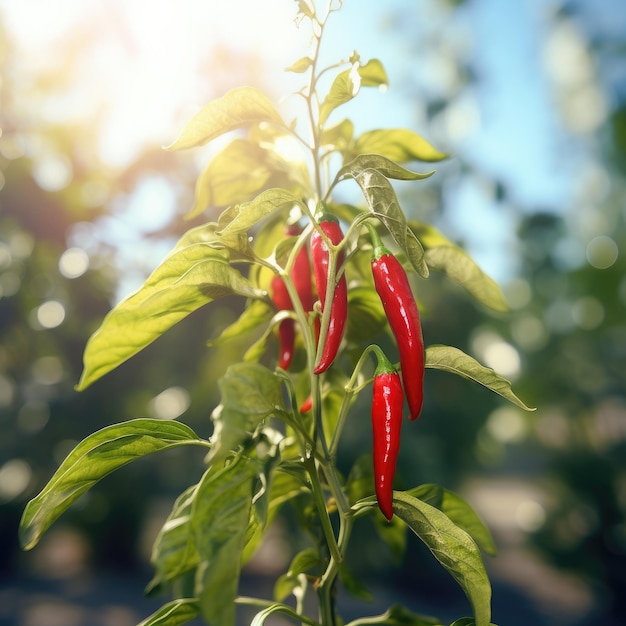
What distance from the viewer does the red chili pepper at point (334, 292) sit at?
58 cm

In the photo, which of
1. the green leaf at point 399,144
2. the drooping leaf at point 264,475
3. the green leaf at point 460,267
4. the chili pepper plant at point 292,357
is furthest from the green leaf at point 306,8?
the drooping leaf at point 264,475

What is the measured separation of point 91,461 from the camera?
60 cm

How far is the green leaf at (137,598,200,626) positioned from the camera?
0.65m

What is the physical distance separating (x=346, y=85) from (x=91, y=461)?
0.48 m

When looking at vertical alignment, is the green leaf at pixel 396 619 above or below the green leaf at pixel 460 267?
below

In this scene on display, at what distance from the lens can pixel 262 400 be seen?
0.49m

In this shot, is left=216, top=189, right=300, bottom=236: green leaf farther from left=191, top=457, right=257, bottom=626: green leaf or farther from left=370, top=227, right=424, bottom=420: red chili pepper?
left=191, top=457, right=257, bottom=626: green leaf

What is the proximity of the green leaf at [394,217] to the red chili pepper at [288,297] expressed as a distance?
9.2 inches

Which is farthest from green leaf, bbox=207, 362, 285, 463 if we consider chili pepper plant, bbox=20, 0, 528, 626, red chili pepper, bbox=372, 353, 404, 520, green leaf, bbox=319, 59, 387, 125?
green leaf, bbox=319, 59, 387, 125

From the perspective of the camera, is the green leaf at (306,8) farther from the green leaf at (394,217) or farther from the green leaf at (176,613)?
the green leaf at (176,613)

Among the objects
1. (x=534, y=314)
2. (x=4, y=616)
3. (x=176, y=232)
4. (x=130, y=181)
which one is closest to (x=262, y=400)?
(x=176, y=232)

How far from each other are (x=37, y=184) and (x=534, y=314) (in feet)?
28.0

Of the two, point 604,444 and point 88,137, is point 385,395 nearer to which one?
point 88,137

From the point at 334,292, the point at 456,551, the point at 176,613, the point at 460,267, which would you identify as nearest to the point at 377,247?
the point at 334,292
